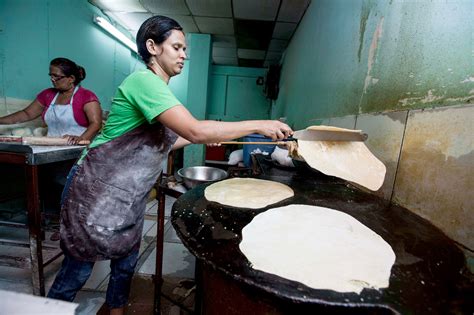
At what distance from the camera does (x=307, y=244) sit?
2.44 ft

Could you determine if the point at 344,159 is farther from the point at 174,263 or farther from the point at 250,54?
the point at 250,54

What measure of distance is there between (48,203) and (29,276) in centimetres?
101

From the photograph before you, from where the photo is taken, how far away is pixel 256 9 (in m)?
3.79

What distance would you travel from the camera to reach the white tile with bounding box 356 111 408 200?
1167mm

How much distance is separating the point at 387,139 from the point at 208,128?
3.25ft

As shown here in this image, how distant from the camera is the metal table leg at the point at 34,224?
5.18 ft

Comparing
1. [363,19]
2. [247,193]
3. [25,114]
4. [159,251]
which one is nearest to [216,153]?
[25,114]

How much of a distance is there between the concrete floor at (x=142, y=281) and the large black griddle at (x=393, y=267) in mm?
1030

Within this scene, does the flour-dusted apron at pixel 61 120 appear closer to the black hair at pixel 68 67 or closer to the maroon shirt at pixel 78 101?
the maroon shirt at pixel 78 101

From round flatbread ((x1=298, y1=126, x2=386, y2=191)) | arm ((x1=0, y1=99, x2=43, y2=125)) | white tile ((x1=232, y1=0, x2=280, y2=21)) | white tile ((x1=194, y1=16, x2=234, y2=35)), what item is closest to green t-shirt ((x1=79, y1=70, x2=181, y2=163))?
round flatbread ((x1=298, y1=126, x2=386, y2=191))

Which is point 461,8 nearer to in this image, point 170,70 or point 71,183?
point 170,70

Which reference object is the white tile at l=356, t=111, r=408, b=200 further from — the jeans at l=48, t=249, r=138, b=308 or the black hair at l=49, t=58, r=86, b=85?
the black hair at l=49, t=58, r=86, b=85

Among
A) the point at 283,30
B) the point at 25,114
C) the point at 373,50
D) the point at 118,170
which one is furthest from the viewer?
the point at 283,30

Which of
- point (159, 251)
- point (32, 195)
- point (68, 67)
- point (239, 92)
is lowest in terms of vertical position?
point (159, 251)
